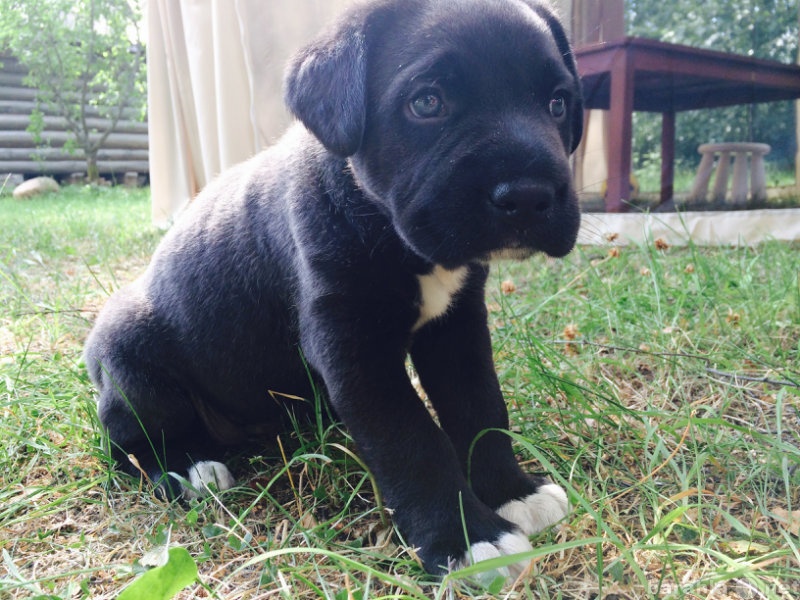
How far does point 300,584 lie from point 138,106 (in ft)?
56.2

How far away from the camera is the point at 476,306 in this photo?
187cm

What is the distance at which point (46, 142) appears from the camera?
1536 cm

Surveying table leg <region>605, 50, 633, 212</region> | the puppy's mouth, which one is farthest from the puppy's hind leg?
table leg <region>605, 50, 633, 212</region>

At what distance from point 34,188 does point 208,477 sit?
41.1 feet

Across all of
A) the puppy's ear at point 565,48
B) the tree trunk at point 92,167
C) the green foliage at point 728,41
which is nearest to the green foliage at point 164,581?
the puppy's ear at point 565,48

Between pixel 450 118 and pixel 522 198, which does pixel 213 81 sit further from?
pixel 522 198

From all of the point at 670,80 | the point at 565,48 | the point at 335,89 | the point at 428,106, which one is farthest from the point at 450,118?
the point at 670,80

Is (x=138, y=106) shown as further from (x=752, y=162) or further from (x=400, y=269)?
(x=400, y=269)

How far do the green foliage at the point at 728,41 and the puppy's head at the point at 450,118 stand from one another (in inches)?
130

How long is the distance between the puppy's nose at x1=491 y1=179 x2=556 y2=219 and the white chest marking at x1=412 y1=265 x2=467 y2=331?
29cm

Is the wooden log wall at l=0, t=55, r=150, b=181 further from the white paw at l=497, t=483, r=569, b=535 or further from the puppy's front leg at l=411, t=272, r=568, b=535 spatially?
the white paw at l=497, t=483, r=569, b=535

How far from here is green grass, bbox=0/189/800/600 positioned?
4.45 ft

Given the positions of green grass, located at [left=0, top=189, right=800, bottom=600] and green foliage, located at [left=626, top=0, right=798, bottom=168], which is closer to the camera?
green grass, located at [left=0, top=189, right=800, bottom=600]

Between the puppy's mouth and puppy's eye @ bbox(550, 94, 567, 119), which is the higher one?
puppy's eye @ bbox(550, 94, 567, 119)
